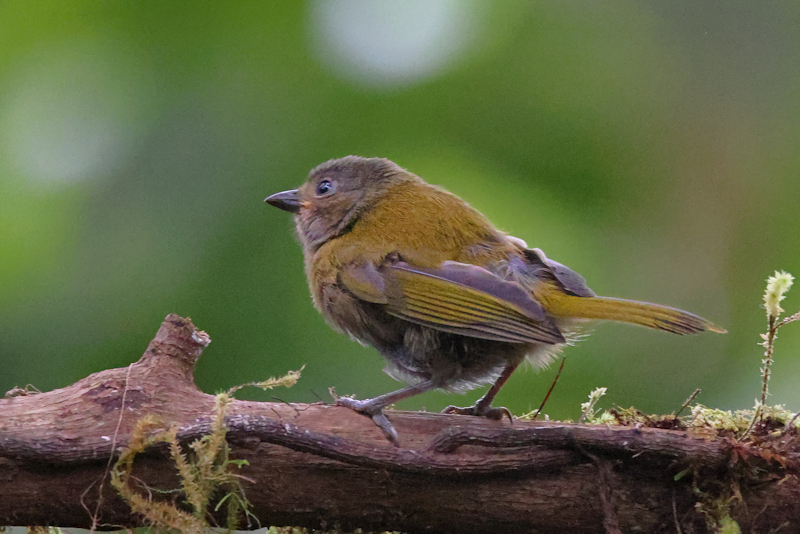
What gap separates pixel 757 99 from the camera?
11.2 ft

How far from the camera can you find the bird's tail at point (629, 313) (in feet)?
6.31

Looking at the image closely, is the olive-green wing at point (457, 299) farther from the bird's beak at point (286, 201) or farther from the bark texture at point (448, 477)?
the bird's beak at point (286, 201)

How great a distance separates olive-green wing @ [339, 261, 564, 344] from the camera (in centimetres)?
203

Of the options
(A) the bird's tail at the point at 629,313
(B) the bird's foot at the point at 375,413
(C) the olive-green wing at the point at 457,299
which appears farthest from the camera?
(C) the olive-green wing at the point at 457,299

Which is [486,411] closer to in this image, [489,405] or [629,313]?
[489,405]

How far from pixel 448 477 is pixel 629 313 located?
670 millimetres

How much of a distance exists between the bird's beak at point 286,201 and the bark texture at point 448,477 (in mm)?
1293

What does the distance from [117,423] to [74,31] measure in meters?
2.08

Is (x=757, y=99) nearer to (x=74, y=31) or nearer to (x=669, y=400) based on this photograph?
(x=669, y=400)

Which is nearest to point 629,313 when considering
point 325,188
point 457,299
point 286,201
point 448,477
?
point 457,299

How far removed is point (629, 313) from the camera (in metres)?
1.99

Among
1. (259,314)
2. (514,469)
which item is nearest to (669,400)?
(514,469)

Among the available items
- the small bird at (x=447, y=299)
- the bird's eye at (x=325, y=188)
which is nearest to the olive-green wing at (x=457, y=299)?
the small bird at (x=447, y=299)

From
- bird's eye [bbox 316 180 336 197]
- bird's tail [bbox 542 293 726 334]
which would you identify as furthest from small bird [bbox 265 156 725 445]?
bird's eye [bbox 316 180 336 197]
